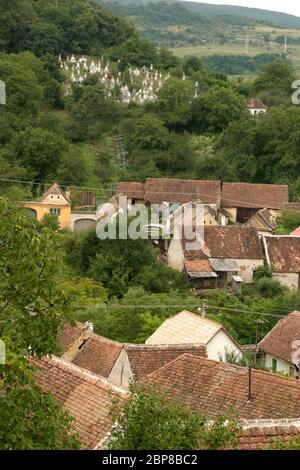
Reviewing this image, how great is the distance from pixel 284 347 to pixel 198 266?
8.37 metres

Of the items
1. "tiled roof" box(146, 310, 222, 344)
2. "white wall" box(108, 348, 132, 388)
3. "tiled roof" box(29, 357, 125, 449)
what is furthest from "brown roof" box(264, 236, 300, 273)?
"tiled roof" box(29, 357, 125, 449)

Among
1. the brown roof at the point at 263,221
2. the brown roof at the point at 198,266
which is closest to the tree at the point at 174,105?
the brown roof at the point at 263,221

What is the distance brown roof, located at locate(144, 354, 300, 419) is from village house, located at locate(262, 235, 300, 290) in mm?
15313

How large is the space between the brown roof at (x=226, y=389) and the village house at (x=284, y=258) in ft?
50.2

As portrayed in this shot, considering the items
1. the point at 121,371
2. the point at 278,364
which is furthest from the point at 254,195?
the point at 121,371

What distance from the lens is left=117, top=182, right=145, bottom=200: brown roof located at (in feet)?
109

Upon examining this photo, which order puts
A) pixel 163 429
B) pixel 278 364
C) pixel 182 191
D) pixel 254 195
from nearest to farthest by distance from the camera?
pixel 163 429 < pixel 278 364 < pixel 182 191 < pixel 254 195

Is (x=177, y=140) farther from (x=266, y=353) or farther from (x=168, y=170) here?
(x=266, y=353)

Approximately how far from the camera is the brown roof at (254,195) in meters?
32.7

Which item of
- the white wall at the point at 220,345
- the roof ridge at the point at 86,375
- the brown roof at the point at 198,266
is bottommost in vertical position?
the brown roof at the point at 198,266

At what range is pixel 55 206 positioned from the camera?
30.9m

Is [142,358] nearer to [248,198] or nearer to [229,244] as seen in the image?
[229,244]

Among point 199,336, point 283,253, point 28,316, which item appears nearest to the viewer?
point 28,316

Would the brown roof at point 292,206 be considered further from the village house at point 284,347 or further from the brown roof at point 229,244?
the village house at point 284,347
